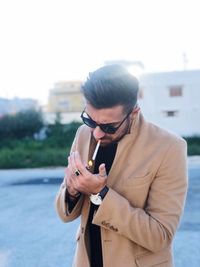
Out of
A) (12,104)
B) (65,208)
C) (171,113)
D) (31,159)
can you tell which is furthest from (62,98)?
(65,208)

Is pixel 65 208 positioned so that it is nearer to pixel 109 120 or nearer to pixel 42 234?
pixel 109 120

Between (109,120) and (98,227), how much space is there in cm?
35

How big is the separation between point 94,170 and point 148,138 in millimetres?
202

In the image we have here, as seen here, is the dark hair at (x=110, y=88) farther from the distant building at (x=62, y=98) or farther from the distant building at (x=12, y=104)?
the distant building at (x=62, y=98)

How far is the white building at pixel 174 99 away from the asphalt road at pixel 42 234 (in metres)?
12.3

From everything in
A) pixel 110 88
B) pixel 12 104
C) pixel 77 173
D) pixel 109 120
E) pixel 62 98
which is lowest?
pixel 62 98

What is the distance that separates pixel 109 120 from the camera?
4.08ft

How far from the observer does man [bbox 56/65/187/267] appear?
46.8 inches

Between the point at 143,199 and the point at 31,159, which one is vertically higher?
the point at 143,199

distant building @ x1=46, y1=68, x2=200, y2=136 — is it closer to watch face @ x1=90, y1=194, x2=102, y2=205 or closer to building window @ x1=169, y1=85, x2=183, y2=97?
building window @ x1=169, y1=85, x2=183, y2=97

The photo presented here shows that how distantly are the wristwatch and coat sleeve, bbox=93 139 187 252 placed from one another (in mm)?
12

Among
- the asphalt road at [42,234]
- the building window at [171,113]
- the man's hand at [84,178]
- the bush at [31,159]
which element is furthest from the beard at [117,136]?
the building window at [171,113]

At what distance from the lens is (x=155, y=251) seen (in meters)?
1.25

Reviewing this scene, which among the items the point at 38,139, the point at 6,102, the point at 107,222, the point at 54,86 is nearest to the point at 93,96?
the point at 107,222
